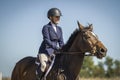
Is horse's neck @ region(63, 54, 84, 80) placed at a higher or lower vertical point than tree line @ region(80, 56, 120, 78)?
higher

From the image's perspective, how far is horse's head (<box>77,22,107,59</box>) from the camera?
11.3m

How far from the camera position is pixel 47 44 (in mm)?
12469

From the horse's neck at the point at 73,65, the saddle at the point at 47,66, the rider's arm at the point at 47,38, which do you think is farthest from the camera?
the rider's arm at the point at 47,38

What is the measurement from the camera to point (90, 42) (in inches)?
456

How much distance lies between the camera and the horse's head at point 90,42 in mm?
11344

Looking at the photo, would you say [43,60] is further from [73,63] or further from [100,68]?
[100,68]

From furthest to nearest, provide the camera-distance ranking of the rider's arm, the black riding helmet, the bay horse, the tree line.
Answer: the tree line → the black riding helmet → the rider's arm → the bay horse

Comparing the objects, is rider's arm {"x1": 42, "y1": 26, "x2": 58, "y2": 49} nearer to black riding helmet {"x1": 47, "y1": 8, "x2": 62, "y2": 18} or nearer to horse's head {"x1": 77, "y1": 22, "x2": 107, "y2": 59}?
black riding helmet {"x1": 47, "y1": 8, "x2": 62, "y2": 18}

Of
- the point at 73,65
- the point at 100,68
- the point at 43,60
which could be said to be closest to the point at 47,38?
the point at 43,60

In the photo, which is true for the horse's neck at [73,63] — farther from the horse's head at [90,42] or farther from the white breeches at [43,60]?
the white breeches at [43,60]

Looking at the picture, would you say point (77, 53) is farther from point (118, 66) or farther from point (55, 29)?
point (118, 66)

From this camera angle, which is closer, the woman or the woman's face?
the woman

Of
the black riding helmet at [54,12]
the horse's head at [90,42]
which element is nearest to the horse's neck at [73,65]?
the horse's head at [90,42]

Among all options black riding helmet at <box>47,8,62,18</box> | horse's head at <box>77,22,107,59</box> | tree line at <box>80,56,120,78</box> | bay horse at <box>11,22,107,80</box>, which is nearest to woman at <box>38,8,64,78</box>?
black riding helmet at <box>47,8,62,18</box>
